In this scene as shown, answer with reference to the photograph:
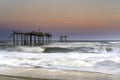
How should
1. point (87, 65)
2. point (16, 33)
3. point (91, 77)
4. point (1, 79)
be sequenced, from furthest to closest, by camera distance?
point (16, 33), point (87, 65), point (91, 77), point (1, 79)

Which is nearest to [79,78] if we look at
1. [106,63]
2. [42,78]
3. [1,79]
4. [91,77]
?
[91,77]

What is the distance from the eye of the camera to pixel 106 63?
16625mm

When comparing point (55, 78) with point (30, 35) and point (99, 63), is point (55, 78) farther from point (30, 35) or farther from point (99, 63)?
point (30, 35)

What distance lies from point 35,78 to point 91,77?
2.37 meters

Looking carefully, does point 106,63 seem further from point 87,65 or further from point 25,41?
point 25,41

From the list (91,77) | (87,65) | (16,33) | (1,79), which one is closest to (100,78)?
(91,77)

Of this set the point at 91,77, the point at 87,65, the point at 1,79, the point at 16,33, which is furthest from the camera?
the point at 16,33

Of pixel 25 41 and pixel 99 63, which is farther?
pixel 25 41

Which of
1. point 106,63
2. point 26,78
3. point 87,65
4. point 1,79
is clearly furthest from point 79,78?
point 106,63

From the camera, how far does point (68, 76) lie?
11.1m

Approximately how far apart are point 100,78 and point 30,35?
176ft

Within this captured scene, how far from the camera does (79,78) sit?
35.0 ft

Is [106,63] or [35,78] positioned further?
[106,63]

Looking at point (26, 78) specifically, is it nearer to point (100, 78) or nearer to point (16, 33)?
point (100, 78)
